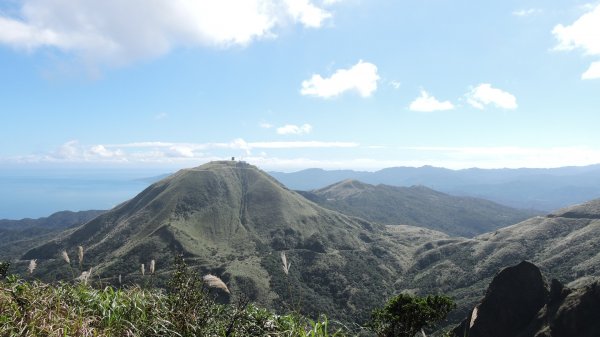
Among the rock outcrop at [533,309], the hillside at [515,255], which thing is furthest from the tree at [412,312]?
the hillside at [515,255]

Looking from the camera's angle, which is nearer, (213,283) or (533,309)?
(213,283)

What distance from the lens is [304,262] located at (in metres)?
178

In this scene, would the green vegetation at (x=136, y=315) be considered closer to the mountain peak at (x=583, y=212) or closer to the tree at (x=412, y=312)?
the tree at (x=412, y=312)

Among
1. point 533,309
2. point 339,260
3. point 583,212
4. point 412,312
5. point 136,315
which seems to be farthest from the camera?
point 583,212

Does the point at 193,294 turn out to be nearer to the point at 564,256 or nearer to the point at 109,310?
the point at 109,310

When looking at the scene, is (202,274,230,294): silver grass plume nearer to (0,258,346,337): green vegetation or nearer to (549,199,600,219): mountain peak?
(0,258,346,337): green vegetation

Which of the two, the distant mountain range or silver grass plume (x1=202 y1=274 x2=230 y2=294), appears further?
the distant mountain range

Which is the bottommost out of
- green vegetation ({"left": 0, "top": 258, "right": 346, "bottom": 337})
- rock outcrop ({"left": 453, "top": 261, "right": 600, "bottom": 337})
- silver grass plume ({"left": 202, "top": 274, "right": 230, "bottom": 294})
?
rock outcrop ({"left": 453, "top": 261, "right": 600, "bottom": 337})

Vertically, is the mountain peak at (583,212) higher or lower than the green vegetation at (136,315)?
lower

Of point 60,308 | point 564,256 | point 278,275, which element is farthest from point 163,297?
point 564,256

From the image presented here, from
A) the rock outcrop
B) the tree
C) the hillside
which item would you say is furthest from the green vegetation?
the hillside

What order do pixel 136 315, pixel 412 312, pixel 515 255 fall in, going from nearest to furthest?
pixel 136 315 < pixel 412 312 < pixel 515 255

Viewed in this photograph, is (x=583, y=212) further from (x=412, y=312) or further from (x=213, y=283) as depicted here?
(x=213, y=283)

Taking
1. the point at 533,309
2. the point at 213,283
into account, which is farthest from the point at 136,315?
the point at 533,309
